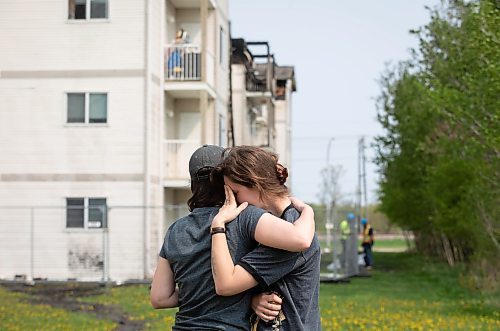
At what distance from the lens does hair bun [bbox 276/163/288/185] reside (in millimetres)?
4137

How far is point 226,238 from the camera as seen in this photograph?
13.4 feet

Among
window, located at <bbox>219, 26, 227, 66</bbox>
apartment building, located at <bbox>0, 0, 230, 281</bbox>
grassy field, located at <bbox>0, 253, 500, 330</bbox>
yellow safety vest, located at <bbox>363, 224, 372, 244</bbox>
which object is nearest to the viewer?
grassy field, located at <bbox>0, 253, 500, 330</bbox>

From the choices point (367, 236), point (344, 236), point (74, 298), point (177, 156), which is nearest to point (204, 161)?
point (74, 298)

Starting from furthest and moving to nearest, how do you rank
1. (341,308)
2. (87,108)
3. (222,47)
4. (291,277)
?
(222,47) < (87,108) < (341,308) < (291,277)

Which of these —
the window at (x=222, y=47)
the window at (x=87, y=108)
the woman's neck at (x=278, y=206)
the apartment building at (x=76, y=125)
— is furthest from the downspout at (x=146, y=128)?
the woman's neck at (x=278, y=206)

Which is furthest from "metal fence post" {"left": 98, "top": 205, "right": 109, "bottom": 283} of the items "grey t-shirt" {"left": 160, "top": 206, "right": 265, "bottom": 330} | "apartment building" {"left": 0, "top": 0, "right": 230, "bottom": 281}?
"grey t-shirt" {"left": 160, "top": 206, "right": 265, "bottom": 330}

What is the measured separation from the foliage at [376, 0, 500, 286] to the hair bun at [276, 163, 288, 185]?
15.5 metres

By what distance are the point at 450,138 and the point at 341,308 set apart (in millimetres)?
13323

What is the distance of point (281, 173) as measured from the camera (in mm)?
4156

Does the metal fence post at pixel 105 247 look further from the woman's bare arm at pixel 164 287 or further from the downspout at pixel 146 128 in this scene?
the woman's bare arm at pixel 164 287

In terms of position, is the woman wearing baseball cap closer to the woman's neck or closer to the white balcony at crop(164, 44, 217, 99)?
the woman's neck

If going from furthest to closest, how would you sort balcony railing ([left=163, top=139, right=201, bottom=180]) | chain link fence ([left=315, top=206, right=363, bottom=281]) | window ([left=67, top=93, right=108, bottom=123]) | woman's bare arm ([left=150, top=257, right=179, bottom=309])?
balcony railing ([left=163, top=139, right=201, bottom=180]), chain link fence ([left=315, top=206, right=363, bottom=281]), window ([left=67, top=93, right=108, bottom=123]), woman's bare arm ([left=150, top=257, right=179, bottom=309])

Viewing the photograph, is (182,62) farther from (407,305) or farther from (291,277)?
(291,277)

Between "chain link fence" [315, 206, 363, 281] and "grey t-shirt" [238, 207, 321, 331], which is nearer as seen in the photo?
"grey t-shirt" [238, 207, 321, 331]
